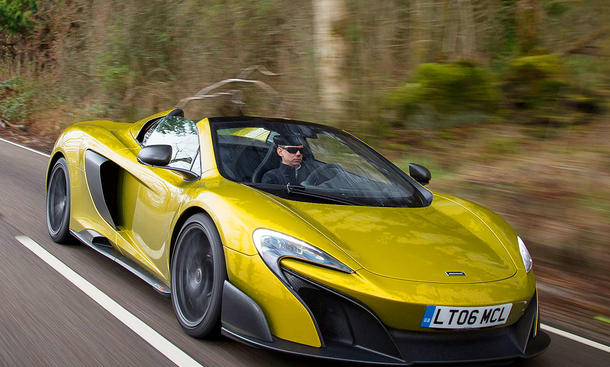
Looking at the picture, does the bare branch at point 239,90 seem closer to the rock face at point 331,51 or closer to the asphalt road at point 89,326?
the rock face at point 331,51

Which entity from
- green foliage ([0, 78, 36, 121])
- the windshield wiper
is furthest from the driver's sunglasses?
green foliage ([0, 78, 36, 121])

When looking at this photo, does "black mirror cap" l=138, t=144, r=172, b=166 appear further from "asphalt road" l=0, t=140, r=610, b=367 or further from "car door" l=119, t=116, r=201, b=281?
"asphalt road" l=0, t=140, r=610, b=367

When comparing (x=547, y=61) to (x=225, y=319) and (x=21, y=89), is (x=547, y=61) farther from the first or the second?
(x=21, y=89)

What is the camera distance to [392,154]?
879cm

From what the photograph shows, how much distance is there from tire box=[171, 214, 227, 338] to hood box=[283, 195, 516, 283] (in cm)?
46

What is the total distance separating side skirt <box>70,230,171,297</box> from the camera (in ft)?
12.3

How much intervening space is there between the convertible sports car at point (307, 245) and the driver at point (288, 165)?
0.5 inches

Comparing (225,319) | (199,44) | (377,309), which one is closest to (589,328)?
(377,309)

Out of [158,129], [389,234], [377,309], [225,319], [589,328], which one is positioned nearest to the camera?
[377,309]

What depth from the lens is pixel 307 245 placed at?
2875 mm

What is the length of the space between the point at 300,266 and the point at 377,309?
38 centimetres

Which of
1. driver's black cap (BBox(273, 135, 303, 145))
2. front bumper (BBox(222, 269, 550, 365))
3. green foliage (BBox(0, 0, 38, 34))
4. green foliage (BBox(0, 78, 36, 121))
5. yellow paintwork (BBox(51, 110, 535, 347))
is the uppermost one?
green foliage (BBox(0, 0, 38, 34))

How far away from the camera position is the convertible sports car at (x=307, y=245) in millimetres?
2705

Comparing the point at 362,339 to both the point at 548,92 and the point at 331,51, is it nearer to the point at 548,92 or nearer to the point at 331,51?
the point at 548,92
